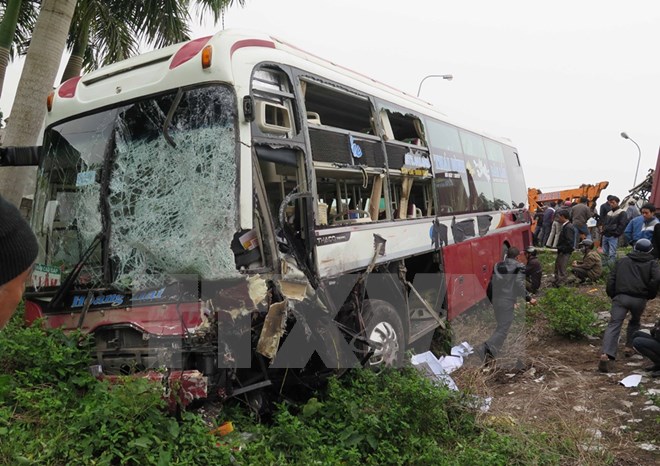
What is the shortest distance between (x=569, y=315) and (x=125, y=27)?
1000 centimetres

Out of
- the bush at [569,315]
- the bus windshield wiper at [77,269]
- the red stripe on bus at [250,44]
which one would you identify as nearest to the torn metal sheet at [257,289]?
the bus windshield wiper at [77,269]

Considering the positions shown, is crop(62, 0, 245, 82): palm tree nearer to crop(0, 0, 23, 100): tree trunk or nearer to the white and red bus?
crop(0, 0, 23, 100): tree trunk

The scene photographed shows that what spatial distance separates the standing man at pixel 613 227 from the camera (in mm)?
11953

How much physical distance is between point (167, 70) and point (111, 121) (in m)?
0.66

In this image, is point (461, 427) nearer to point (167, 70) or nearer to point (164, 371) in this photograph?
point (164, 371)

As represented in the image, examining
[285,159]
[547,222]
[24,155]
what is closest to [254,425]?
[285,159]

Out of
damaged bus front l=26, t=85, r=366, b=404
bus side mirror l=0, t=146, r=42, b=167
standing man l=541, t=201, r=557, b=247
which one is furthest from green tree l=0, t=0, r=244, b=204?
standing man l=541, t=201, r=557, b=247

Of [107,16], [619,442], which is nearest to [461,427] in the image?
[619,442]

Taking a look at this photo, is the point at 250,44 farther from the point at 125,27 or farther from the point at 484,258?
the point at 125,27

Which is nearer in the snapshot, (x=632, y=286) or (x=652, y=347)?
(x=652, y=347)

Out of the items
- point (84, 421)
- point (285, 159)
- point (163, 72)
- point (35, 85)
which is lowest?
point (84, 421)

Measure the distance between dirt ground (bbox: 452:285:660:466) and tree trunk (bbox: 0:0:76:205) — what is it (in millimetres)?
6529

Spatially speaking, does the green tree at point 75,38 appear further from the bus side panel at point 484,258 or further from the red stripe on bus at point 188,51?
the bus side panel at point 484,258

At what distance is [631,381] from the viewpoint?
592 centimetres
